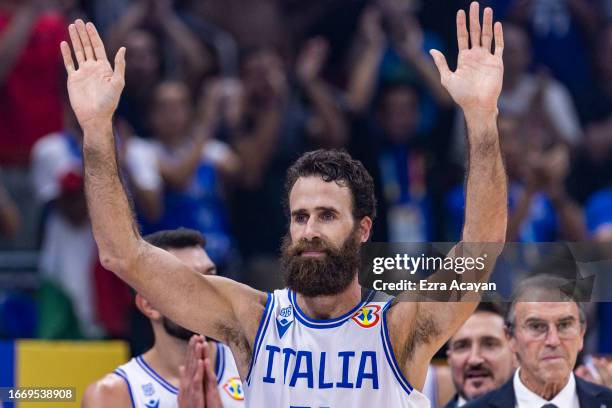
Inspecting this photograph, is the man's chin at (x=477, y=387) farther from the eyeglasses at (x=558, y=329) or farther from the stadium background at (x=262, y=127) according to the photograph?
the stadium background at (x=262, y=127)

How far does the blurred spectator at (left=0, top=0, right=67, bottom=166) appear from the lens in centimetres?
1062

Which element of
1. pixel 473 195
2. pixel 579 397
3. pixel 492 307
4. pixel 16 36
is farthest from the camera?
pixel 16 36

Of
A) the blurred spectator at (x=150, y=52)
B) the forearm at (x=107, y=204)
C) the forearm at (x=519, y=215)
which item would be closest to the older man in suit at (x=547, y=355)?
the forearm at (x=107, y=204)

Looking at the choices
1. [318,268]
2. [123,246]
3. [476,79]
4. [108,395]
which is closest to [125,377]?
[108,395]

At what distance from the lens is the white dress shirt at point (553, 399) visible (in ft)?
21.3

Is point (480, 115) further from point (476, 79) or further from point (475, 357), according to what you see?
point (475, 357)

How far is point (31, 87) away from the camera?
10.7 metres

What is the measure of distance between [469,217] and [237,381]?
2.26m

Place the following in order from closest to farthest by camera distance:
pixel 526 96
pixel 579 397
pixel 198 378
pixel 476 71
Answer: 1. pixel 476 71
2. pixel 579 397
3. pixel 198 378
4. pixel 526 96

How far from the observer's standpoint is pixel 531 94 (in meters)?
11.7

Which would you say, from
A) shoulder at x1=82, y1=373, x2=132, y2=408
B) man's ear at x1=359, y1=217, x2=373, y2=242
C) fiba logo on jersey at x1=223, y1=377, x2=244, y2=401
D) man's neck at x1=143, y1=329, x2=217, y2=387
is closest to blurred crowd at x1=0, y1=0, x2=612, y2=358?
man's neck at x1=143, y1=329, x2=217, y2=387

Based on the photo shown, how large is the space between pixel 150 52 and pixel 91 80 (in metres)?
4.82

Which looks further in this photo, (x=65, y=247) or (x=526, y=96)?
(x=526, y=96)

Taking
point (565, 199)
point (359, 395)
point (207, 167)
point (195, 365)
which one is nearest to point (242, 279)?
point (207, 167)
